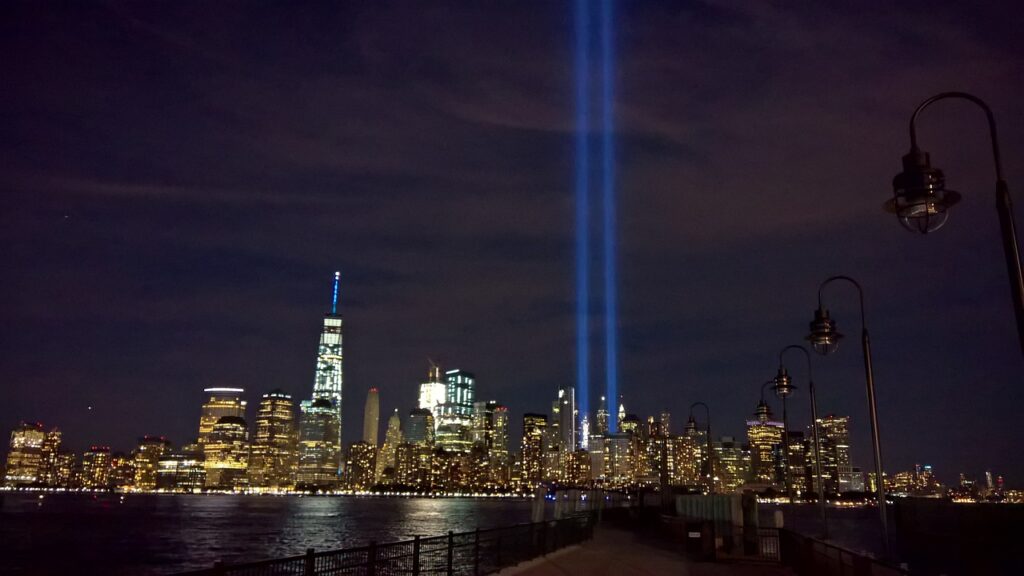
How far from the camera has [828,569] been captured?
15.3 meters

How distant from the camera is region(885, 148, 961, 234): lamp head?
8258 millimetres

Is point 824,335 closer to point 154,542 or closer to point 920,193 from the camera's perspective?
point 920,193

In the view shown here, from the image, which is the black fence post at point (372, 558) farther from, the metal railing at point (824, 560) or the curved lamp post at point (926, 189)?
the curved lamp post at point (926, 189)

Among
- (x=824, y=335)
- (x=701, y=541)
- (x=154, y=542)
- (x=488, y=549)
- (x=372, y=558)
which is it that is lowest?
(x=154, y=542)

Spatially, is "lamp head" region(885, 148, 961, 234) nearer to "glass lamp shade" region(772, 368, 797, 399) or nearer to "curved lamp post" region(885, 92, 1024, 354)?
"curved lamp post" region(885, 92, 1024, 354)

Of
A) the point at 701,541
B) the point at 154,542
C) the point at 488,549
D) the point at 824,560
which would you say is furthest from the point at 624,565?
the point at 154,542

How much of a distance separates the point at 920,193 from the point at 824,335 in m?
10.8

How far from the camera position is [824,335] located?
18344 millimetres

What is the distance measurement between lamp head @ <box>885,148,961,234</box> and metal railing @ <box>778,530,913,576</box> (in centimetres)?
528

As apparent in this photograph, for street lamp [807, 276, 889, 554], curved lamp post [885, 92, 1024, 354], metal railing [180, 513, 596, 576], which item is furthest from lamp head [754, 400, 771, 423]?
curved lamp post [885, 92, 1024, 354]

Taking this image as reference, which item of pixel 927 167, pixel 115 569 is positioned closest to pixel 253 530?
Result: pixel 115 569

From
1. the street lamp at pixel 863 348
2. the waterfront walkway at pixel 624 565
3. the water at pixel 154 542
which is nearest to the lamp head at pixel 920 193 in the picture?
the street lamp at pixel 863 348

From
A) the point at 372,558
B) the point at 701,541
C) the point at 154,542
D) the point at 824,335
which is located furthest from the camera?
the point at 154,542

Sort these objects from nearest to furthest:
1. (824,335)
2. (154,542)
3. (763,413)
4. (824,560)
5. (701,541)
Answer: (824,560), (824,335), (701,541), (763,413), (154,542)
